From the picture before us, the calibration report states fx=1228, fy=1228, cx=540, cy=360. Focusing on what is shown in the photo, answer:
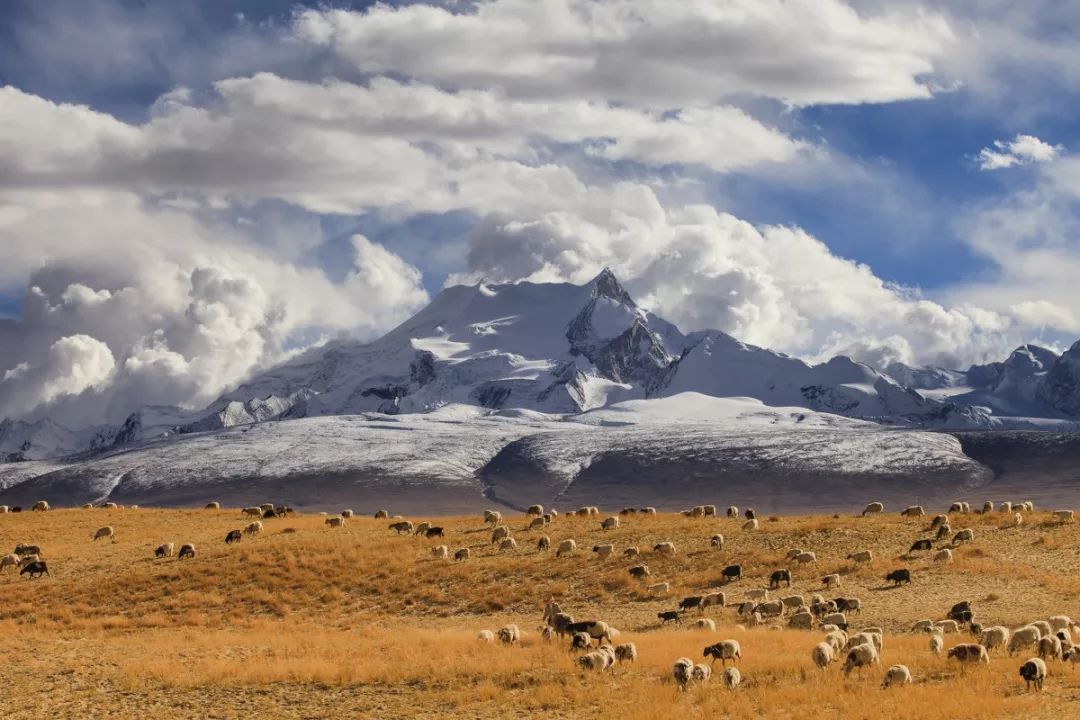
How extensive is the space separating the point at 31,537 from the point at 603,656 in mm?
53003

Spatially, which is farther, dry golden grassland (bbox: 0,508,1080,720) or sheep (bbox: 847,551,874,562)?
sheep (bbox: 847,551,874,562)

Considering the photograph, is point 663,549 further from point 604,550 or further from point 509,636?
point 509,636

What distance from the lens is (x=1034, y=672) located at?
102 ft

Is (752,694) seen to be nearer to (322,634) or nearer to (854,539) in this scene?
(322,634)

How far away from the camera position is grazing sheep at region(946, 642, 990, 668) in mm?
33844

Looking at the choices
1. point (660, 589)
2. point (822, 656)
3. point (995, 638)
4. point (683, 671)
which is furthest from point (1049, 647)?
point (660, 589)

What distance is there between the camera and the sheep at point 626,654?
37237 mm

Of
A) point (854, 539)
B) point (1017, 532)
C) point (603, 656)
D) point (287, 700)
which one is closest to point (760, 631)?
point (603, 656)

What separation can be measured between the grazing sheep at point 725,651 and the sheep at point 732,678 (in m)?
2.24

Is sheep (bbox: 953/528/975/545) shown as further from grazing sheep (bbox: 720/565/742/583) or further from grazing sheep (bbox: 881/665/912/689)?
grazing sheep (bbox: 881/665/912/689)

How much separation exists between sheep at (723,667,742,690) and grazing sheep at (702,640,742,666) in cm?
224

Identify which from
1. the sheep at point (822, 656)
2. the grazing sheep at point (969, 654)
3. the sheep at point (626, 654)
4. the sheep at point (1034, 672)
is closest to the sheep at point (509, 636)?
the sheep at point (626, 654)

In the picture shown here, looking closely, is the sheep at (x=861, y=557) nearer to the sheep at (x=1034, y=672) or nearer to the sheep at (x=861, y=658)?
the sheep at (x=861, y=658)

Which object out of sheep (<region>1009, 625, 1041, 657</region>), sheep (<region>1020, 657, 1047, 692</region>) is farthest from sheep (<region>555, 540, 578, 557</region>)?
sheep (<region>1020, 657, 1047, 692</region>)
